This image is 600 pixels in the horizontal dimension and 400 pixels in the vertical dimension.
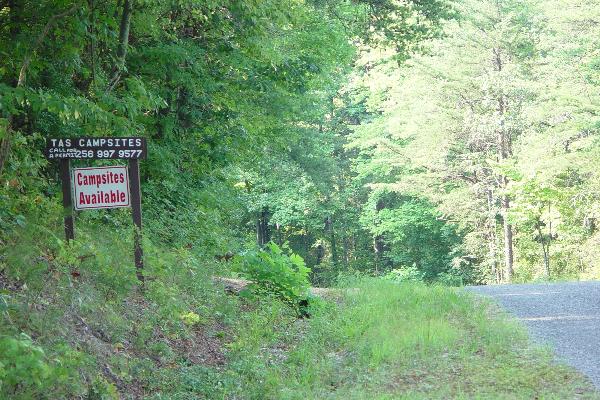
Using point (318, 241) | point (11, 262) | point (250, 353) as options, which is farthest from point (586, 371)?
point (318, 241)

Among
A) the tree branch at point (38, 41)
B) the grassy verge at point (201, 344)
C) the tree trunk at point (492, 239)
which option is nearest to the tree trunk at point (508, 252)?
the tree trunk at point (492, 239)

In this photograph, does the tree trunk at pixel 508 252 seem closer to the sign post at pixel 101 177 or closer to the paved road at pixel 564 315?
the paved road at pixel 564 315

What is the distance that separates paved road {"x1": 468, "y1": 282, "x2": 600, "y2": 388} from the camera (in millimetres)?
7566

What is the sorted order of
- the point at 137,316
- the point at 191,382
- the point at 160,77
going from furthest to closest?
the point at 160,77 < the point at 137,316 < the point at 191,382

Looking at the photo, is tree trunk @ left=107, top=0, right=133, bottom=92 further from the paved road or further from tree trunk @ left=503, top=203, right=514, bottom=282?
tree trunk @ left=503, top=203, right=514, bottom=282

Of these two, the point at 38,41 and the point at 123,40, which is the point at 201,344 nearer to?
the point at 38,41

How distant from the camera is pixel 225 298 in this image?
9820 mm

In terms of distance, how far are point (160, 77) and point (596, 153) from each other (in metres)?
16.5

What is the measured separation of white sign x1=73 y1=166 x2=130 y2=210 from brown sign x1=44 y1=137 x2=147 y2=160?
18 centimetres

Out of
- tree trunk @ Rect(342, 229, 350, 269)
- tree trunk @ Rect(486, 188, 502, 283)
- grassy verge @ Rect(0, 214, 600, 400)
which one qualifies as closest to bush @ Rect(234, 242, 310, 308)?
grassy verge @ Rect(0, 214, 600, 400)

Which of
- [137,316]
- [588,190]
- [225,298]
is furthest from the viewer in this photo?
[588,190]

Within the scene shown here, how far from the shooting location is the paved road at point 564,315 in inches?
298

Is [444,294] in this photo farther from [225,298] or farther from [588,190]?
[588,190]

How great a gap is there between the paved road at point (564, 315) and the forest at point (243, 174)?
474 mm
